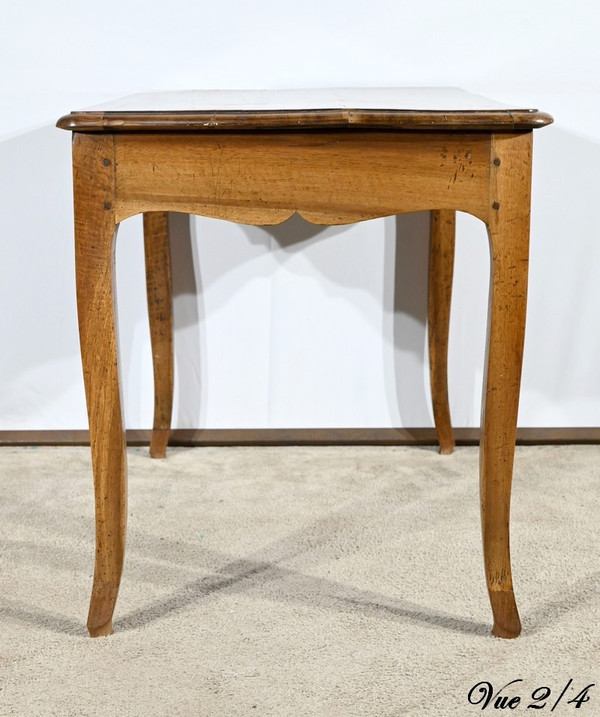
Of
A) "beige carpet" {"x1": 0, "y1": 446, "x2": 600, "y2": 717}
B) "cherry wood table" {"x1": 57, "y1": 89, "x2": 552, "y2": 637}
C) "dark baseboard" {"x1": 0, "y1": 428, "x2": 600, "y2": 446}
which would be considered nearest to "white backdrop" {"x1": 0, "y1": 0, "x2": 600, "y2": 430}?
"dark baseboard" {"x1": 0, "y1": 428, "x2": 600, "y2": 446}

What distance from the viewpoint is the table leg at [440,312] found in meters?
1.61

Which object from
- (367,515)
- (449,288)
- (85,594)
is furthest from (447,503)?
(85,594)

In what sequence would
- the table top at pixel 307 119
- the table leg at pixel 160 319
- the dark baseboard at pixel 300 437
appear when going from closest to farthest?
the table top at pixel 307 119 < the table leg at pixel 160 319 < the dark baseboard at pixel 300 437

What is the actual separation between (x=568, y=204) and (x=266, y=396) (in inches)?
25.8

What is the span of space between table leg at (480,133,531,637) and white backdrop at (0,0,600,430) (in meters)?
0.69

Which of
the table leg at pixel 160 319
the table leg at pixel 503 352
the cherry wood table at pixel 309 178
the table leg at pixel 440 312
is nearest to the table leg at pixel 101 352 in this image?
the cherry wood table at pixel 309 178

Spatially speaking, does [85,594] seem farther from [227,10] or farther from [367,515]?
[227,10]

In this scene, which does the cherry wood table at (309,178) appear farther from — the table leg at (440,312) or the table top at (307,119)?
the table leg at (440,312)

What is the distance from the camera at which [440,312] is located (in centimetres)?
164

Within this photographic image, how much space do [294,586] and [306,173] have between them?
53 cm

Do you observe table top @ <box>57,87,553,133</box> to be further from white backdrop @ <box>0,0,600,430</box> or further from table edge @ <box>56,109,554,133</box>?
white backdrop @ <box>0,0,600,430</box>

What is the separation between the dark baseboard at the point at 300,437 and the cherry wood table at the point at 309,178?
0.68 m

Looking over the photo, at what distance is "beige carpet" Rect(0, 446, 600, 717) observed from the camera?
975 millimetres

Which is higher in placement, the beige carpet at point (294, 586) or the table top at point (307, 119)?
the table top at point (307, 119)
